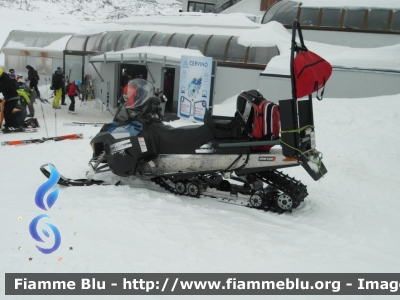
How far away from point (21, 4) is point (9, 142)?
50184 millimetres

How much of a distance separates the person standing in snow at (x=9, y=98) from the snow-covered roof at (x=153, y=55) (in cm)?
612

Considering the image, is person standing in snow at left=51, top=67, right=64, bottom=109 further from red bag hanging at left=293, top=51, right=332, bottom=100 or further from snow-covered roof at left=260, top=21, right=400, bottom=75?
red bag hanging at left=293, top=51, right=332, bottom=100

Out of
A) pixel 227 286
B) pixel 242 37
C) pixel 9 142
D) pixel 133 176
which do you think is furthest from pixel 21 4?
pixel 227 286

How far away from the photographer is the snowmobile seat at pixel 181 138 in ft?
18.0

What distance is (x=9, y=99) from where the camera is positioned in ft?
34.3

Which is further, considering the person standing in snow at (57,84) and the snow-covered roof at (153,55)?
the person standing in snow at (57,84)

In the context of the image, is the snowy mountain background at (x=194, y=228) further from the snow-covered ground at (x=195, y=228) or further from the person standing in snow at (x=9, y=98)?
the person standing in snow at (x=9, y=98)

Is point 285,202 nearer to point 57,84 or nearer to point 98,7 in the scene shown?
point 57,84

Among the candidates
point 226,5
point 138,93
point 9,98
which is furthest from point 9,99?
point 226,5

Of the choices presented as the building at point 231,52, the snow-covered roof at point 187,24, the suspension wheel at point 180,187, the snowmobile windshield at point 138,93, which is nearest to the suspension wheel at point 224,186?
the suspension wheel at point 180,187

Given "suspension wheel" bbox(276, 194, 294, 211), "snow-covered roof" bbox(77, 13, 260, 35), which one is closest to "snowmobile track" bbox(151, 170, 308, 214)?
"suspension wheel" bbox(276, 194, 294, 211)

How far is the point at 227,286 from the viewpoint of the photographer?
2967 mm

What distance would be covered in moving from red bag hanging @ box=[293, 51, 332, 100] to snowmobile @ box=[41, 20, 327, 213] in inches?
7.4

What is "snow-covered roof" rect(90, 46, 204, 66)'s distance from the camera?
15.4 metres
